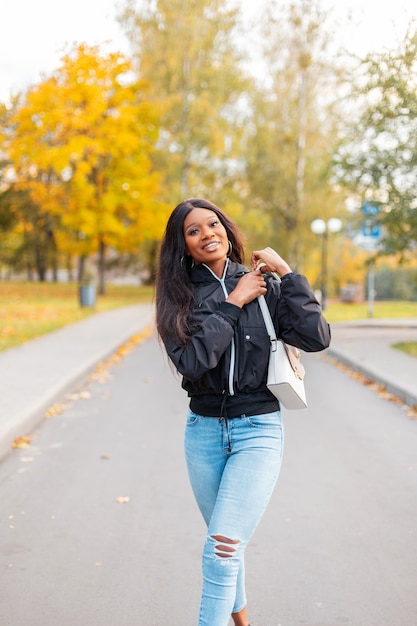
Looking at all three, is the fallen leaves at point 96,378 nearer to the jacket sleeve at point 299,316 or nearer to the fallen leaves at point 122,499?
the fallen leaves at point 122,499

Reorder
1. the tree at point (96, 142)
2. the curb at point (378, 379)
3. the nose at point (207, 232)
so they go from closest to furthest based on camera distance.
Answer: the nose at point (207, 232)
the curb at point (378, 379)
the tree at point (96, 142)

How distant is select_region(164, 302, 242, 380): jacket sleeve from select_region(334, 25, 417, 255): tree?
12135 millimetres

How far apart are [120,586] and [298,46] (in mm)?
33086

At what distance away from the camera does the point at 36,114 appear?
3341 cm

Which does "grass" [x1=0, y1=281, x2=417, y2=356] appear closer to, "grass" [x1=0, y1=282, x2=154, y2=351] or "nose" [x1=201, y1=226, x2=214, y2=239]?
"grass" [x1=0, y1=282, x2=154, y2=351]

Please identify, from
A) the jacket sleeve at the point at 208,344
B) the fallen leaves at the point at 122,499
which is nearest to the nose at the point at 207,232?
the jacket sleeve at the point at 208,344

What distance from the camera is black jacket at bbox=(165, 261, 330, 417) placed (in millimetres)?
2826

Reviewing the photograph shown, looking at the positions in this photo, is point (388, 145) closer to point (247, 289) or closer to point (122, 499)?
point (122, 499)

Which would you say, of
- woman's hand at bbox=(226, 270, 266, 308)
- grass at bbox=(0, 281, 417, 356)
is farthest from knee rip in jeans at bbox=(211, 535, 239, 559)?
grass at bbox=(0, 281, 417, 356)

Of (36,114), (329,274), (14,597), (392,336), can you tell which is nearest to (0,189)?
(36,114)

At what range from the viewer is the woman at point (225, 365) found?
9.12ft

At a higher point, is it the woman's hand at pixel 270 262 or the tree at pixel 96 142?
the tree at pixel 96 142

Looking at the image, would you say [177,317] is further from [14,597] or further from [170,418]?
[170,418]

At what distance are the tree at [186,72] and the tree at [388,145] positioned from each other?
19.3m
